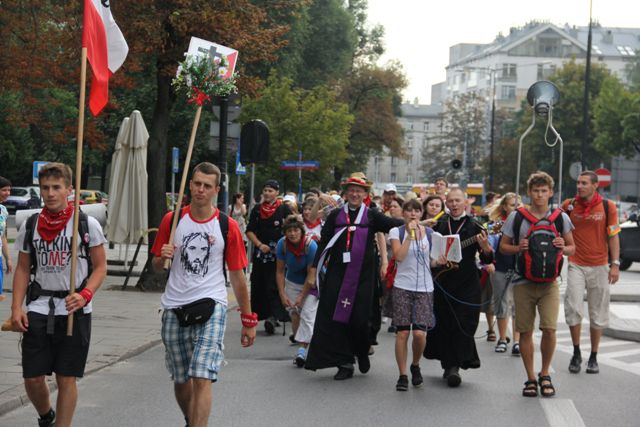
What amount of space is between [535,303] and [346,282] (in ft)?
5.48

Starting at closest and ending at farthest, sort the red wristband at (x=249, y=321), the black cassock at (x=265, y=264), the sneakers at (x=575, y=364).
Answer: the red wristband at (x=249, y=321) → the sneakers at (x=575, y=364) → the black cassock at (x=265, y=264)

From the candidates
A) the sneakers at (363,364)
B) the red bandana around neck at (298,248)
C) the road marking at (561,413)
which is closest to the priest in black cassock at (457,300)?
the sneakers at (363,364)

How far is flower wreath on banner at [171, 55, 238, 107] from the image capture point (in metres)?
7.35

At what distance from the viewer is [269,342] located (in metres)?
12.5

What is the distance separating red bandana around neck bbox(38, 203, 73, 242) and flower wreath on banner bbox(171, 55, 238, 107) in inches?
54.8

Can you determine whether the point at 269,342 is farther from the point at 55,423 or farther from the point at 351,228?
the point at 55,423

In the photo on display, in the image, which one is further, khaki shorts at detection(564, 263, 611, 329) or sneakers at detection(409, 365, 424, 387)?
khaki shorts at detection(564, 263, 611, 329)

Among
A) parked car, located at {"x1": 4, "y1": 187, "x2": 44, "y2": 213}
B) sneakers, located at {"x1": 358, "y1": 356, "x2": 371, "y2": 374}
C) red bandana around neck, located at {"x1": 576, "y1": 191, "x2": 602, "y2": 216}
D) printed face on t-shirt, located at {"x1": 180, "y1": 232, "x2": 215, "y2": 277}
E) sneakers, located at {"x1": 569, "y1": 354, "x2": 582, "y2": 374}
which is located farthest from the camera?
parked car, located at {"x1": 4, "y1": 187, "x2": 44, "y2": 213}

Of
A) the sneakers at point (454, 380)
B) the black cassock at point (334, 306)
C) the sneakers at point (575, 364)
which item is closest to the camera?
the sneakers at point (454, 380)

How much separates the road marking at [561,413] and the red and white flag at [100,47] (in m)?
3.77

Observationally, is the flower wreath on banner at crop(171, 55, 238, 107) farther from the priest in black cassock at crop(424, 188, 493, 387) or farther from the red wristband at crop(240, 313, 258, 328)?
the priest in black cassock at crop(424, 188, 493, 387)

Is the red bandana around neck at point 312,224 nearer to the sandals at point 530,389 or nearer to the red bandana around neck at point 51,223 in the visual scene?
the sandals at point 530,389

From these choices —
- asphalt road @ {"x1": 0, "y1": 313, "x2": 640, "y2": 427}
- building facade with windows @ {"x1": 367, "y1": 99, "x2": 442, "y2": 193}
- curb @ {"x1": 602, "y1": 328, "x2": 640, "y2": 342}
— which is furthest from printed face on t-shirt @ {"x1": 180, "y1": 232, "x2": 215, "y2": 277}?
building facade with windows @ {"x1": 367, "y1": 99, "x2": 442, "y2": 193}

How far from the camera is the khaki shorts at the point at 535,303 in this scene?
29.8ft
